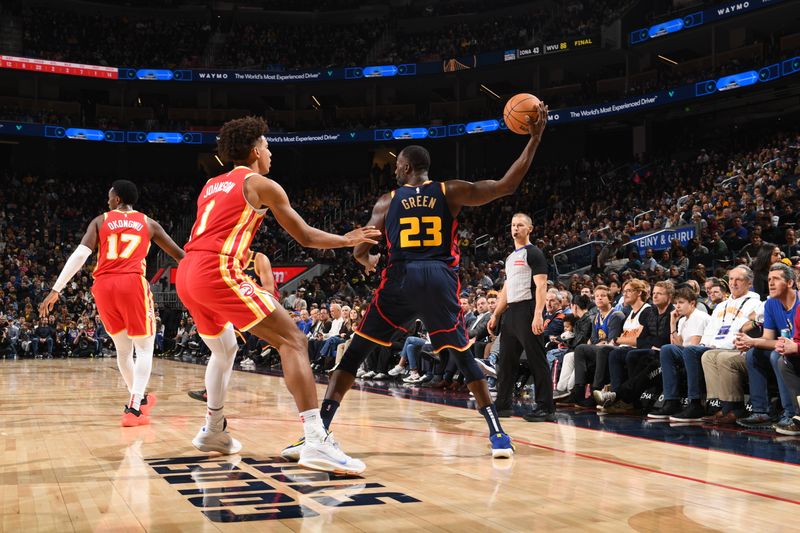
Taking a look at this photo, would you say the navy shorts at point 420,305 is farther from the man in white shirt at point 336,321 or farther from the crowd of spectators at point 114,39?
the crowd of spectators at point 114,39

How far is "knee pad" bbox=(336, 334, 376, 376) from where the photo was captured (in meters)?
5.05

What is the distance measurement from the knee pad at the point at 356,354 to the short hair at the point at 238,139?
1337mm

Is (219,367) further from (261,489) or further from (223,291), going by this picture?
(261,489)

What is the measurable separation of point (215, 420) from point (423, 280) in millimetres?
1522

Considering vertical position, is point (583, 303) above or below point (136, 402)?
above

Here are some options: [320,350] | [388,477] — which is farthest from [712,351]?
[320,350]

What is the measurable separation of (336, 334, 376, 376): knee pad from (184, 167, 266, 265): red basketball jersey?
0.94m

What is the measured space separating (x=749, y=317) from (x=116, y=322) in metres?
5.33

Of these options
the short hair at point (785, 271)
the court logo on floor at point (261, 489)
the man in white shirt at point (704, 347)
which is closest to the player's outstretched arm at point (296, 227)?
the court logo on floor at point (261, 489)

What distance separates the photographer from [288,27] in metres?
35.9

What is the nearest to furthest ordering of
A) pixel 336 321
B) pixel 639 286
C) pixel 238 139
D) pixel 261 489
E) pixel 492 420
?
pixel 261 489, pixel 238 139, pixel 492 420, pixel 639 286, pixel 336 321

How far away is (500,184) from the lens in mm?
4742

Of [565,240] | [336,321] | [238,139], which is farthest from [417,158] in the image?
[565,240]

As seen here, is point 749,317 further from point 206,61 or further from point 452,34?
point 206,61
